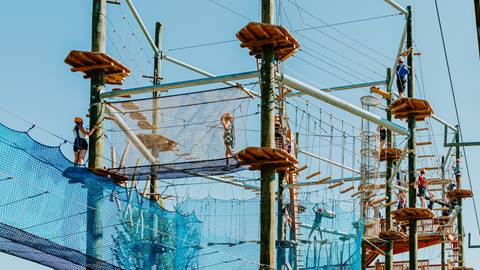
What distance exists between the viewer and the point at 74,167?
13.6m

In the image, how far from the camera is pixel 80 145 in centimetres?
1577

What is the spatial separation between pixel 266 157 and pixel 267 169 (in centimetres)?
26

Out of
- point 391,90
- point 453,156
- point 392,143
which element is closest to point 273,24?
point 391,90

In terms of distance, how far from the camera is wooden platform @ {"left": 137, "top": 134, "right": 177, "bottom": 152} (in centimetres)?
1583

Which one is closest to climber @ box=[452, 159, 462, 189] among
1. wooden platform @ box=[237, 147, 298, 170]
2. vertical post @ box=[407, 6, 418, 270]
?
vertical post @ box=[407, 6, 418, 270]

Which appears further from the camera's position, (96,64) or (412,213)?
(412,213)

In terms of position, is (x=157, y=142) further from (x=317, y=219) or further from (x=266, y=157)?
(x=317, y=219)

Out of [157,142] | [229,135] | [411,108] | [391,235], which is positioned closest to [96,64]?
[157,142]

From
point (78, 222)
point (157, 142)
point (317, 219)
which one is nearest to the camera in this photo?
point (78, 222)

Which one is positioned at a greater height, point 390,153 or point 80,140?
point 390,153

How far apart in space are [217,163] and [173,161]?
2.92 ft

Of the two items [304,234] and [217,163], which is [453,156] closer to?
[304,234]

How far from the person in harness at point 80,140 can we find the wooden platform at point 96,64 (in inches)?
37.1

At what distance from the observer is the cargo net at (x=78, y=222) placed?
12.5 metres
